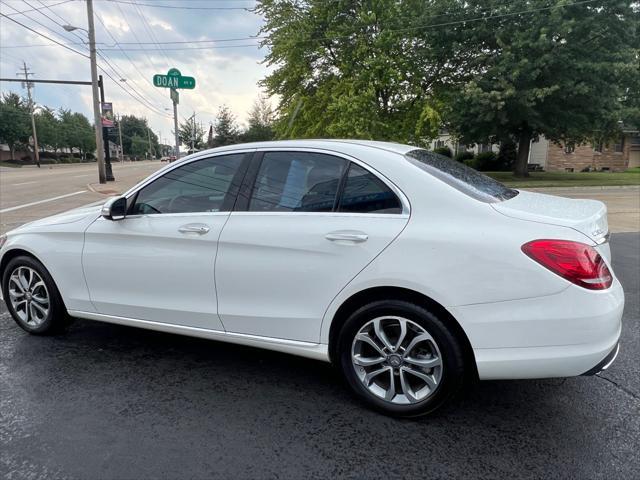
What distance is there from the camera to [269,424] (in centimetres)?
270

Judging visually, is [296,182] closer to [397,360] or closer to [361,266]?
[361,266]

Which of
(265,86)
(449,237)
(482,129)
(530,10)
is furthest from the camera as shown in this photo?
(265,86)

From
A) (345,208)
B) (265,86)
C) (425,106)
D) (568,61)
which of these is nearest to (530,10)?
(568,61)

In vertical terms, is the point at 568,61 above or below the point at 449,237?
above

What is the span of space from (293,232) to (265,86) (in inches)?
930

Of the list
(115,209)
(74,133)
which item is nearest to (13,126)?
(74,133)

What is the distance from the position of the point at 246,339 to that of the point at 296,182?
1117 millimetres

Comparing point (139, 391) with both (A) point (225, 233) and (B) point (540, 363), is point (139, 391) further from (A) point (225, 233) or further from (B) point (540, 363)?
(B) point (540, 363)

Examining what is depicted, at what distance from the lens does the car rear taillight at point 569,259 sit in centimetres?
234

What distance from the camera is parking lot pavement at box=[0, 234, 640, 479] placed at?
91.9 inches

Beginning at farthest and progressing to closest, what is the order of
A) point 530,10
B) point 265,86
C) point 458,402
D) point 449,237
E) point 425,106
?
point 265,86 → point 425,106 → point 530,10 → point 458,402 → point 449,237

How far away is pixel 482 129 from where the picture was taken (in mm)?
22922

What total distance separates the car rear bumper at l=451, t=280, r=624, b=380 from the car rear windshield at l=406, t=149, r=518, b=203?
0.69 meters

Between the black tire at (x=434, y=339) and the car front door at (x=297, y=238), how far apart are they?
0.21m
